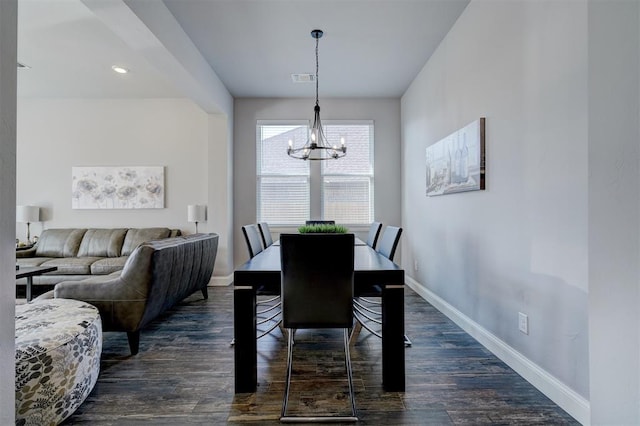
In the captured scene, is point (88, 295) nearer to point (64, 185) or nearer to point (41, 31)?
point (41, 31)

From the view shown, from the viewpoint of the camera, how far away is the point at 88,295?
7.69 feet

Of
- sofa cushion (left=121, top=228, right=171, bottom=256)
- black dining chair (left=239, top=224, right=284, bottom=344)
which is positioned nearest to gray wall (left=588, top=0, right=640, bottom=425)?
black dining chair (left=239, top=224, right=284, bottom=344)

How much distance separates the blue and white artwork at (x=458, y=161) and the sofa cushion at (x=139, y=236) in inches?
148

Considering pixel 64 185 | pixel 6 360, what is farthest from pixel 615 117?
pixel 64 185

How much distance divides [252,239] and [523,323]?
2.23m

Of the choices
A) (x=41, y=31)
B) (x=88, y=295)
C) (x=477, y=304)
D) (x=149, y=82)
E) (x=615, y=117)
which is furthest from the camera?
(x=149, y=82)

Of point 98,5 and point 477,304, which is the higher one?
point 98,5

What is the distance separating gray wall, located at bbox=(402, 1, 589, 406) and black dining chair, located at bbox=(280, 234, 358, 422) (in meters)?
1.14

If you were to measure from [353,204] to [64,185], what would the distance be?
4.48 meters

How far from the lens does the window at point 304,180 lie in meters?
5.04

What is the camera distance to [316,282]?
5.82 ft

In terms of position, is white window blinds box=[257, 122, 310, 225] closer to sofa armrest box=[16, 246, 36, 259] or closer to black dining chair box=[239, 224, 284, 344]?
black dining chair box=[239, 224, 284, 344]

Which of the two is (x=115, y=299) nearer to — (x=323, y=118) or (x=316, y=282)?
(x=316, y=282)

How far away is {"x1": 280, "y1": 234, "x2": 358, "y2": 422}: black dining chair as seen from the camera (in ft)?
5.68
